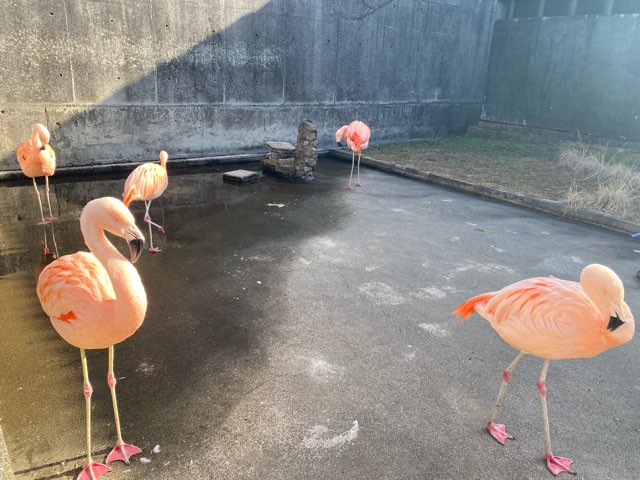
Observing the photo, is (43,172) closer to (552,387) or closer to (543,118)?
(552,387)

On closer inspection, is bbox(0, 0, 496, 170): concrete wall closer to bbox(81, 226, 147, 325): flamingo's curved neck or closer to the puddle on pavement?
the puddle on pavement

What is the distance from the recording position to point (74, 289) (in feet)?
8.25

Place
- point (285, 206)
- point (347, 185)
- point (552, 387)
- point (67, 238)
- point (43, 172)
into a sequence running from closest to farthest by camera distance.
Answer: point (552, 387)
point (67, 238)
point (43, 172)
point (285, 206)
point (347, 185)

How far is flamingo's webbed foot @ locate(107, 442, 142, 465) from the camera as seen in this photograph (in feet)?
8.80

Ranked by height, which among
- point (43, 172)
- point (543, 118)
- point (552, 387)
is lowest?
point (552, 387)

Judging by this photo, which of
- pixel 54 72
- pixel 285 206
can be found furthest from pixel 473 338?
pixel 54 72

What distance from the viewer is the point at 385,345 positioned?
13.1ft

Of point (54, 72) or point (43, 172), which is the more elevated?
point (54, 72)

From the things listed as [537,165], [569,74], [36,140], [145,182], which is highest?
[569,74]

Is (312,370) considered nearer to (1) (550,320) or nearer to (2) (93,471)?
(2) (93,471)

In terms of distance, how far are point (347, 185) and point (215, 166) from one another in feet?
10.9

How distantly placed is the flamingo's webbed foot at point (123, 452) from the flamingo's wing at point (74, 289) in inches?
33.9

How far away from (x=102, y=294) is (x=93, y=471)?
3.37 feet

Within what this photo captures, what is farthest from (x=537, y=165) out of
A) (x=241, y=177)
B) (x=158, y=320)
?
(x=158, y=320)
